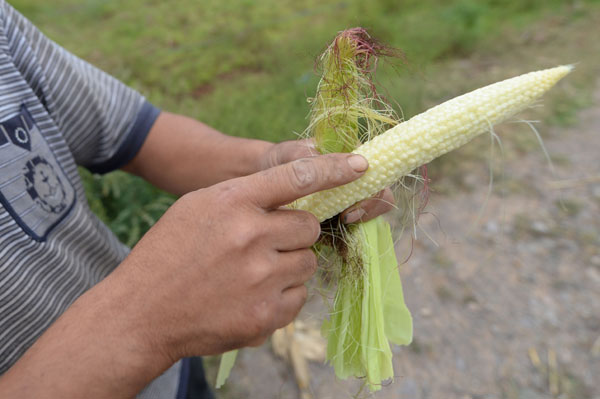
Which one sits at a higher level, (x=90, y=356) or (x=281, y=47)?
(x=90, y=356)

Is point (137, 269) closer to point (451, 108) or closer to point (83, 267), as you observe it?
point (83, 267)

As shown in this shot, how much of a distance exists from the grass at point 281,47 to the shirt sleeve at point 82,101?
143cm

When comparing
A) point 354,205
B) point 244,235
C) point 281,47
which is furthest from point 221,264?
point 281,47

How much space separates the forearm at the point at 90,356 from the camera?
0.72m

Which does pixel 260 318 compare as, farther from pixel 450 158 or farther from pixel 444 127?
pixel 450 158

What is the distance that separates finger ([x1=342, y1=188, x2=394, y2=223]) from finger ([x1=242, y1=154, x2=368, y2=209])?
0.76ft

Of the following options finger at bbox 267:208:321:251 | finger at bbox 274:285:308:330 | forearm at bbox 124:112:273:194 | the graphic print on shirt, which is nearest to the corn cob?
finger at bbox 267:208:321:251

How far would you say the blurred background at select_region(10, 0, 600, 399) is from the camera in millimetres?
2197

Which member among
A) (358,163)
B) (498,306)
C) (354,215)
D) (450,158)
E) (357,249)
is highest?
(358,163)

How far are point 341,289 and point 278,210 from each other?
0.47 meters

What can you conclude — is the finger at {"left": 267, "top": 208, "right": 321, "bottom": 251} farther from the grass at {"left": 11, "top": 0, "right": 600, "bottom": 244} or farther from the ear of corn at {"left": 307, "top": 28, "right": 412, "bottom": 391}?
the grass at {"left": 11, "top": 0, "right": 600, "bottom": 244}

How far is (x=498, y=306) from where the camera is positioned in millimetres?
2422

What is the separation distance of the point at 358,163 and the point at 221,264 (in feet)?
1.23

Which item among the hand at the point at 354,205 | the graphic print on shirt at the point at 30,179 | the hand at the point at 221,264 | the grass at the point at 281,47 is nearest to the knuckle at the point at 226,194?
the hand at the point at 221,264
